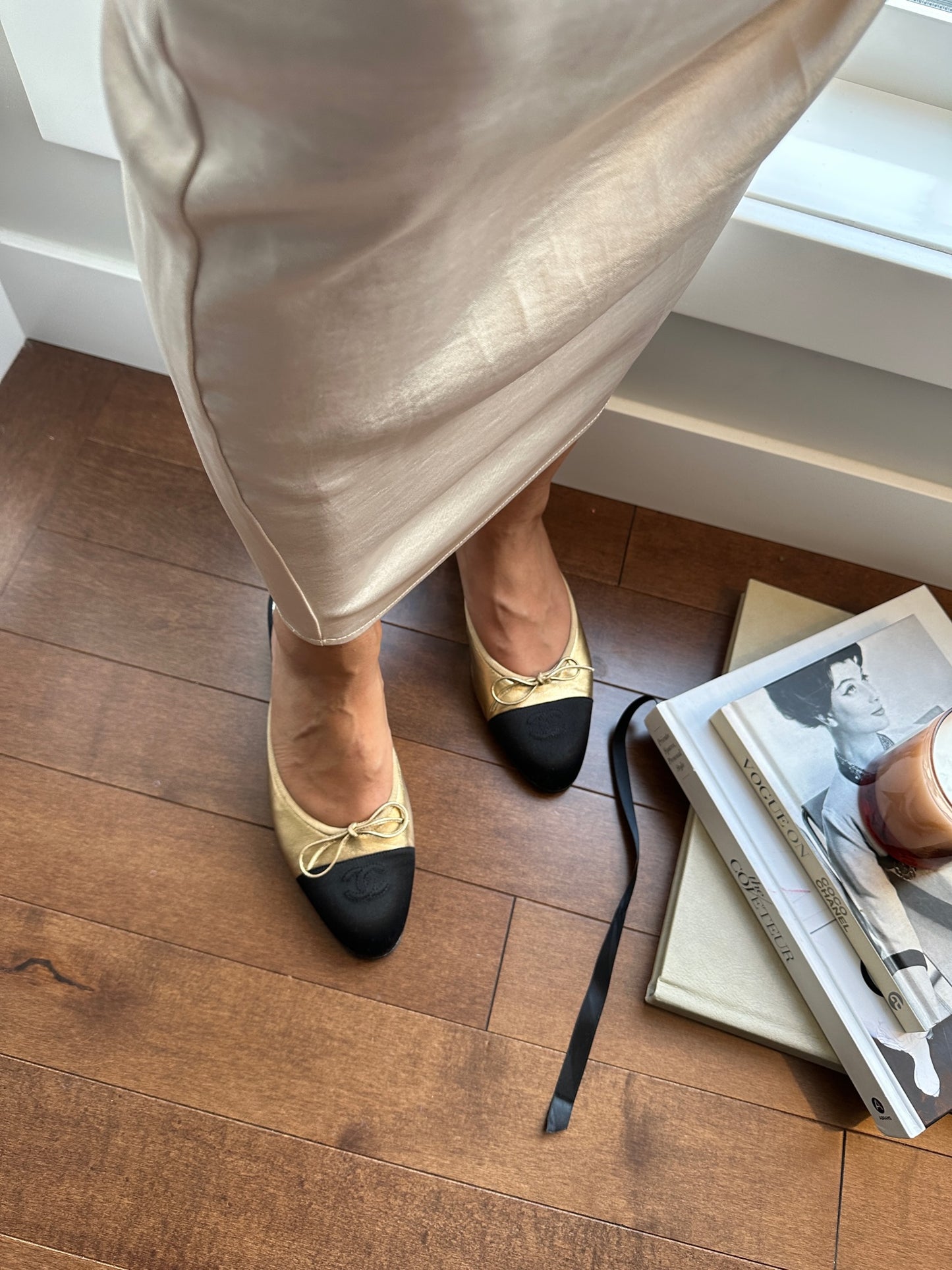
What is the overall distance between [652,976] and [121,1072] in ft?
1.46

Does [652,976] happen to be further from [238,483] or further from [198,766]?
[238,483]

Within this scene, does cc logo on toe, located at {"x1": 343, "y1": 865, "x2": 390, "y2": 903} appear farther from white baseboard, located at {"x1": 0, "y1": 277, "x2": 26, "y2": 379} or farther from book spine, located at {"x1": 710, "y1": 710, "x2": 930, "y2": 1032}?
white baseboard, located at {"x1": 0, "y1": 277, "x2": 26, "y2": 379}

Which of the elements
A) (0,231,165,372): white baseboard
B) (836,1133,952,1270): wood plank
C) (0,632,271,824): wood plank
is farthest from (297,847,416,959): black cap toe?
(0,231,165,372): white baseboard

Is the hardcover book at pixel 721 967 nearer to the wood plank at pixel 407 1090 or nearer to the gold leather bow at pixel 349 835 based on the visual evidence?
the wood plank at pixel 407 1090

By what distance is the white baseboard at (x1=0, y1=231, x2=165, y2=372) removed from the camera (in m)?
0.94

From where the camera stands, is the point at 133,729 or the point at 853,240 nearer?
the point at 853,240

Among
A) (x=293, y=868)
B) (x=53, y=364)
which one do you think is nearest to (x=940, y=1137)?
(x=293, y=868)

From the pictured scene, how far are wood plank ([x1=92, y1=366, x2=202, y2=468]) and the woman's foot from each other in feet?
1.11

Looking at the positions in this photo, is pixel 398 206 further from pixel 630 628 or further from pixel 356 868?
pixel 630 628

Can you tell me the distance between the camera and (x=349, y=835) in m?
0.80

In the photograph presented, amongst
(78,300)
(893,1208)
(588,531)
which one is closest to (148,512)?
(78,300)

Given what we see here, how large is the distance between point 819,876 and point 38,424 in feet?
2.95

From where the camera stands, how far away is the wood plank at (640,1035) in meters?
0.80

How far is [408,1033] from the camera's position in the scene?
0.79m
